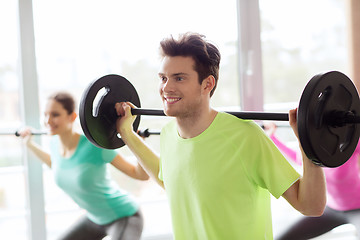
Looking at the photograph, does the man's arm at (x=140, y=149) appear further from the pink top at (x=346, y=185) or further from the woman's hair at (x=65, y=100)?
the pink top at (x=346, y=185)

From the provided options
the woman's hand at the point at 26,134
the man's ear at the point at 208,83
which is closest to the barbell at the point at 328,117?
the man's ear at the point at 208,83

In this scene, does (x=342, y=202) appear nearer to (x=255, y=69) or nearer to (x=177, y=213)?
(x=255, y=69)

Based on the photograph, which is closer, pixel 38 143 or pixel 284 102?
pixel 38 143

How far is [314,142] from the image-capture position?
3.76 ft

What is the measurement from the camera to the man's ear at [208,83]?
4.52 feet

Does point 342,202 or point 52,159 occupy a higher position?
point 52,159

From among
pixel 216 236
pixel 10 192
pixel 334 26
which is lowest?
pixel 10 192

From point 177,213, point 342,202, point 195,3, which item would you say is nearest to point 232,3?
point 195,3

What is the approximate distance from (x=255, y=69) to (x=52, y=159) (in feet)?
4.19

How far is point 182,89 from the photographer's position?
4.41 feet

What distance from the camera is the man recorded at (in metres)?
1.27

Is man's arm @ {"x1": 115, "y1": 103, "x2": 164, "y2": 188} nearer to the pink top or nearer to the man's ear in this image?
the man's ear

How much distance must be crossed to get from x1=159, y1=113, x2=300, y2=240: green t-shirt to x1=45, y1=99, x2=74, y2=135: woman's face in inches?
39.9

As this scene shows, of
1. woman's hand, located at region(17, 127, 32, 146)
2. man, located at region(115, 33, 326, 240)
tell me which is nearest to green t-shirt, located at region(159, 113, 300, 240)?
man, located at region(115, 33, 326, 240)
